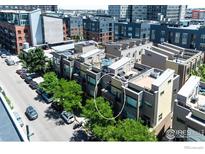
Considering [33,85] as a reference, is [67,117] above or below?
below

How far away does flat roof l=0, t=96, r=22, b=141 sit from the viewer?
4098mm

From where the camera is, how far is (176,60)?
995cm

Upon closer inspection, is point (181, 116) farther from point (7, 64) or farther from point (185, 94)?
point (7, 64)

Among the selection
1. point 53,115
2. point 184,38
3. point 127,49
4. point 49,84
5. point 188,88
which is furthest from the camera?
point 184,38

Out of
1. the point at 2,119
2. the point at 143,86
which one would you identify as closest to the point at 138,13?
the point at 143,86

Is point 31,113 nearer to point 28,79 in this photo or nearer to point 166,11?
point 28,79

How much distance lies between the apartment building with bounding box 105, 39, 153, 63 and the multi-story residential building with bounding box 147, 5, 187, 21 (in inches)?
825

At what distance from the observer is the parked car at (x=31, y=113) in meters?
9.17

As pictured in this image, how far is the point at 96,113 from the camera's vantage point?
727 centimetres

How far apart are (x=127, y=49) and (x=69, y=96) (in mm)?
5019

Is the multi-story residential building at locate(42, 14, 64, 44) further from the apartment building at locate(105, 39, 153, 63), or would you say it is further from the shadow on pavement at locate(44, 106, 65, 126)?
the shadow on pavement at locate(44, 106, 65, 126)

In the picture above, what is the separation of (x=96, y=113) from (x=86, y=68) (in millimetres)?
2885

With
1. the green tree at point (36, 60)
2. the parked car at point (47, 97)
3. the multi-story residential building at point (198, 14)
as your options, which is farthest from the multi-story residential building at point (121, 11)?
the parked car at point (47, 97)

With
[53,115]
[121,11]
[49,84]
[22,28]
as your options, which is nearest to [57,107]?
[53,115]
